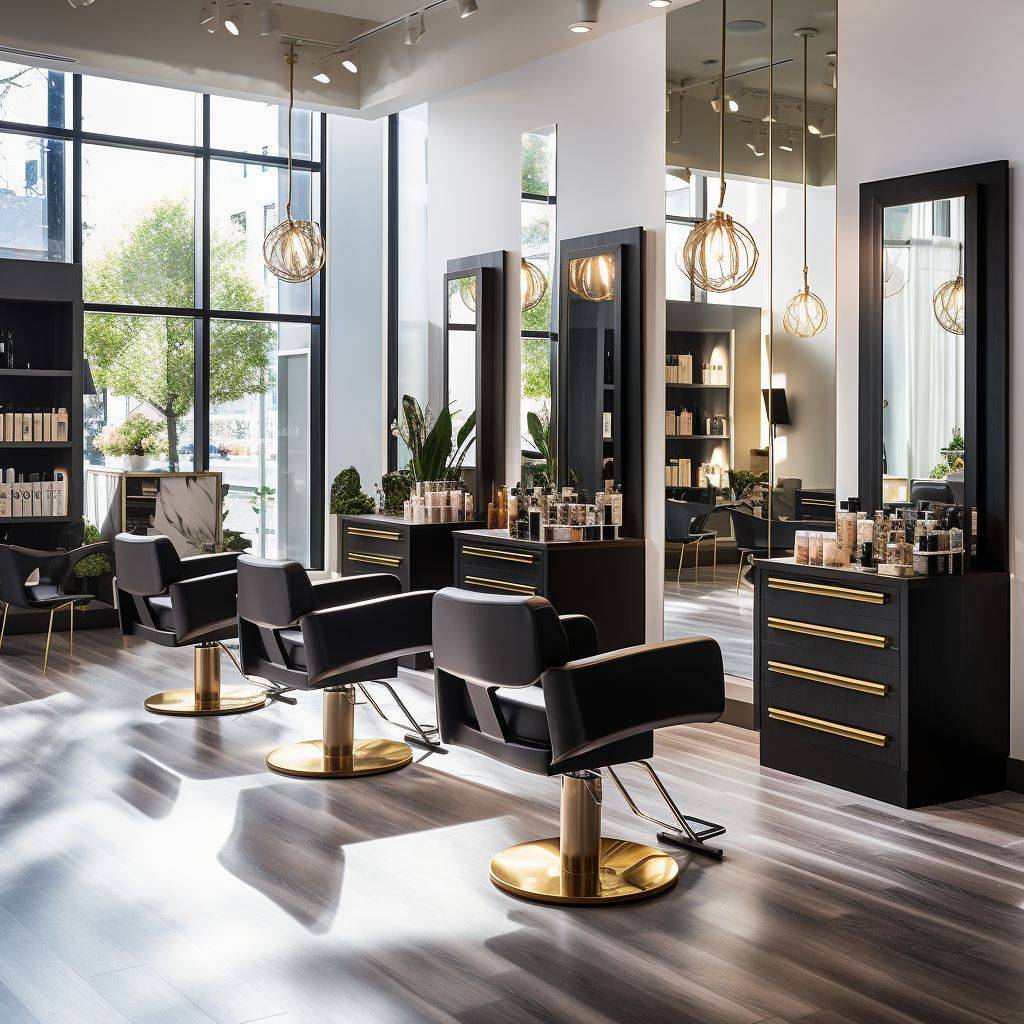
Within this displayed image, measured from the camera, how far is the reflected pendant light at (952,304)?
14.8ft

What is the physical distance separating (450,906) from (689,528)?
276 centimetres

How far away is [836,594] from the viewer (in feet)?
14.7

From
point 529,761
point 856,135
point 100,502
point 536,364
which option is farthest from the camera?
point 100,502

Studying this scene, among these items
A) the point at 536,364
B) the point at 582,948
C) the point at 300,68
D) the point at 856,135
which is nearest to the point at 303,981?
the point at 582,948

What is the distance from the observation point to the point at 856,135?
4.93 m

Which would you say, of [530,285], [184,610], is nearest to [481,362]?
[530,285]

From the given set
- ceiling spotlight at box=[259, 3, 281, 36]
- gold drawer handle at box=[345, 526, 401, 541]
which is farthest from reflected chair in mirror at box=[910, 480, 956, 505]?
ceiling spotlight at box=[259, 3, 281, 36]

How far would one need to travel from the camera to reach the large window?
27.1 feet

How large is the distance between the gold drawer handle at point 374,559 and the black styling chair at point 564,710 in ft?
10.3

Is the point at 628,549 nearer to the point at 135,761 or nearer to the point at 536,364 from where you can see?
the point at 536,364

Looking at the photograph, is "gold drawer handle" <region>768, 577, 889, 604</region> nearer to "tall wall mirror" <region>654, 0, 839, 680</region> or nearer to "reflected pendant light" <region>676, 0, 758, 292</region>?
"tall wall mirror" <region>654, 0, 839, 680</region>

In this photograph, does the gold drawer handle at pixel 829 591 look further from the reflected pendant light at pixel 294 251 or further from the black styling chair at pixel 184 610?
the reflected pendant light at pixel 294 251

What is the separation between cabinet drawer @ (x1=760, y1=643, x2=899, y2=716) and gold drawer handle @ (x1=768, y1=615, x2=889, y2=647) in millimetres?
71

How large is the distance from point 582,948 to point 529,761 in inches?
20.9
